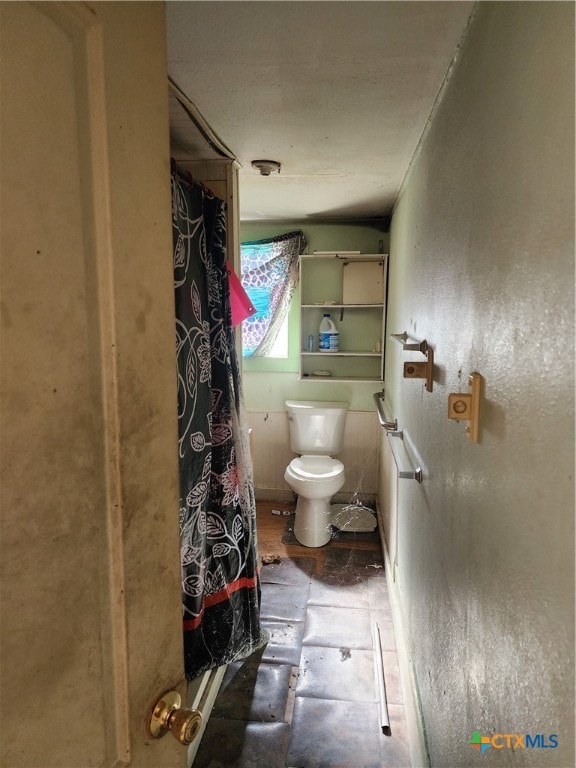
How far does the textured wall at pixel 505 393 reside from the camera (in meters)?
0.55

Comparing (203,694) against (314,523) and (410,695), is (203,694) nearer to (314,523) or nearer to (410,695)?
(410,695)

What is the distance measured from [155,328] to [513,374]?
54 centimetres

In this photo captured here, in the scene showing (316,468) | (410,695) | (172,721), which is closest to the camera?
(172,721)

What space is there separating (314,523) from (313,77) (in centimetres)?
238

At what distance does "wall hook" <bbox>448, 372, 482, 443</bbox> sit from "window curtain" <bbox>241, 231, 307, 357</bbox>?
2.45 meters

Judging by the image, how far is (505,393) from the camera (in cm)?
74

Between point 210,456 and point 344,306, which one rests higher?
point 344,306

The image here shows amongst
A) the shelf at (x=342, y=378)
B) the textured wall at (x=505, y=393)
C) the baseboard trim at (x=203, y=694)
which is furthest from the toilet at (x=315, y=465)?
the textured wall at (x=505, y=393)

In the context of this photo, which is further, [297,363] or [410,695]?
[297,363]

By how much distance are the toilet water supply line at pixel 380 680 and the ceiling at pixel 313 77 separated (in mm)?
2093

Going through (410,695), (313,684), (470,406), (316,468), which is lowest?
(313,684)

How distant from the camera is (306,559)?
9.02 feet

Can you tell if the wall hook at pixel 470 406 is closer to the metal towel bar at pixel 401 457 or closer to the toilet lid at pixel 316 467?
the metal towel bar at pixel 401 457

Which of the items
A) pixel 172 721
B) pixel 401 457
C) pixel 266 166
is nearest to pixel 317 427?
pixel 401 457
